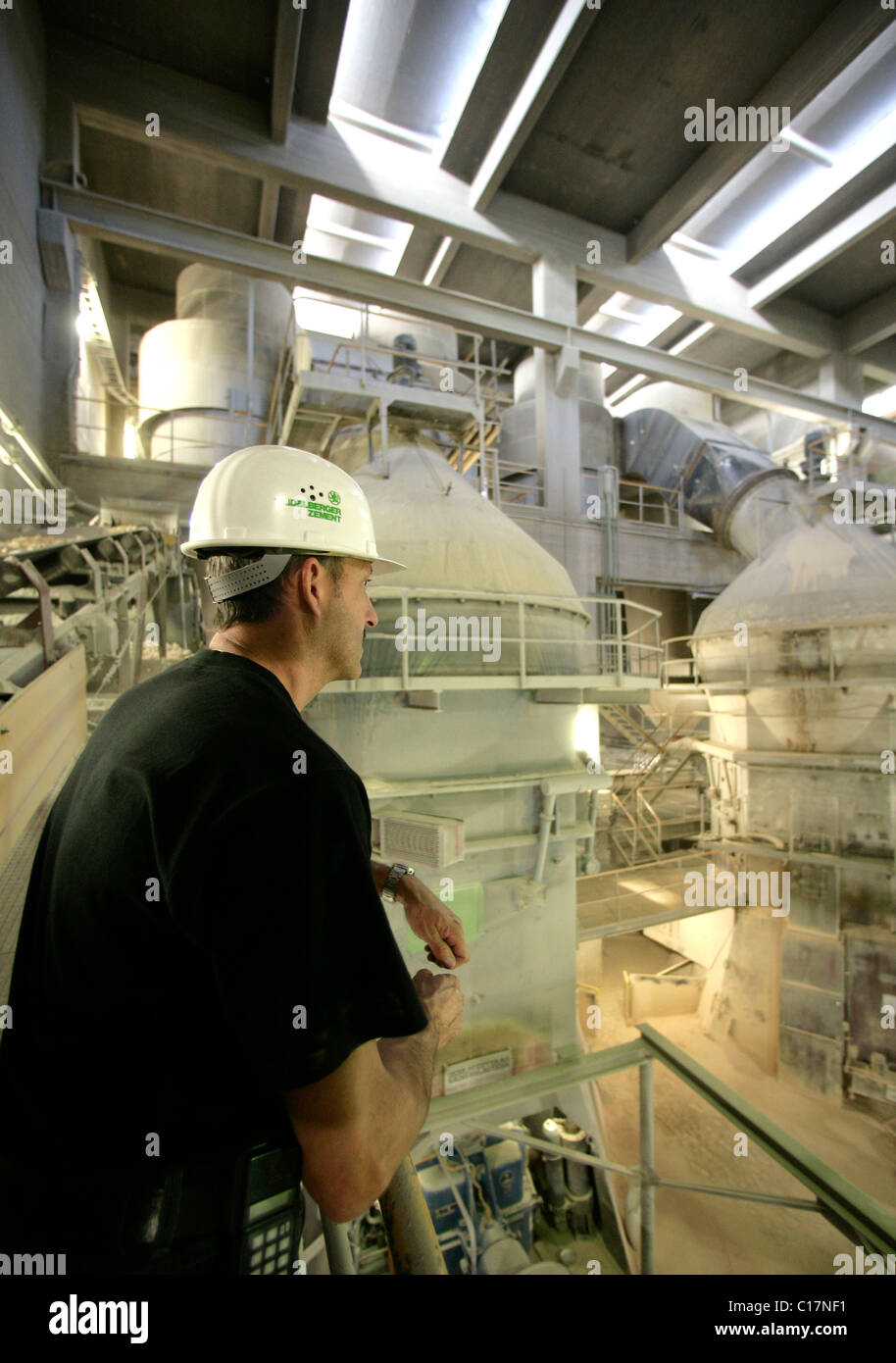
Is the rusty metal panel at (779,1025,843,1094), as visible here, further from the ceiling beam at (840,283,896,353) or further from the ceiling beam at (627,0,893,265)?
the ceiling beam at (840,283,896,353)

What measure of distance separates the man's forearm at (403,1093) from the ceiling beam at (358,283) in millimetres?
12462

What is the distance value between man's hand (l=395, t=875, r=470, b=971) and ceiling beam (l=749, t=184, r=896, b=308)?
1812 centimetres

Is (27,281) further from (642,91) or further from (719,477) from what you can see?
(719,477)

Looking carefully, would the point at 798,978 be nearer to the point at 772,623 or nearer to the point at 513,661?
the point at 772,623

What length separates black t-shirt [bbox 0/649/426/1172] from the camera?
3.17 ft

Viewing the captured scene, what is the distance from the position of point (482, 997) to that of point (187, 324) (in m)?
14.3

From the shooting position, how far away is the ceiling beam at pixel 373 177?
389 inches

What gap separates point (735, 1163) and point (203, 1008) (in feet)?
33.2

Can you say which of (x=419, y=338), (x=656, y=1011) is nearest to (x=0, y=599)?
(x=656, y=1011)

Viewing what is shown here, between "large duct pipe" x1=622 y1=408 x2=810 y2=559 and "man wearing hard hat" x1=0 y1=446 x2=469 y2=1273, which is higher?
"large duct pipe" x1=622 y1=408 x2=810 y2=559

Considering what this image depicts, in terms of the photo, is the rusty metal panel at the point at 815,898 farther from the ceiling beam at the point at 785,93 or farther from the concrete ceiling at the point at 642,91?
the concrete ceiling at the point at 642,91

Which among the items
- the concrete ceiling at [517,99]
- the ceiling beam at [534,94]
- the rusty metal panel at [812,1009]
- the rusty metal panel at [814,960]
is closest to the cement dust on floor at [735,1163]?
the rusty metal panel at [812,1009]

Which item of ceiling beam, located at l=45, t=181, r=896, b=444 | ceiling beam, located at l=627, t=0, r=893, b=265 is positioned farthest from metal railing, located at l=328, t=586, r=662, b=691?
ceiling beam, located at l=627, t=0, r=893, b=265

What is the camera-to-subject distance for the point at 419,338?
54.4ft
